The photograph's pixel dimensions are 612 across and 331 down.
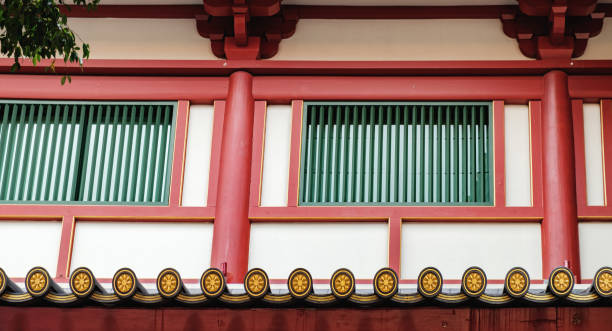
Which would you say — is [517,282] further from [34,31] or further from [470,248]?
[34,31]

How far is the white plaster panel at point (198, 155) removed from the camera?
11.2 m

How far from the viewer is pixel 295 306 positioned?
352 inches

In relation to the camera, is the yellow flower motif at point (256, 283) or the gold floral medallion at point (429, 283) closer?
the gold floral medallion at point (429, 283)

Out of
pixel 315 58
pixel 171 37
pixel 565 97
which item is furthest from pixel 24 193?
pixel 565 97

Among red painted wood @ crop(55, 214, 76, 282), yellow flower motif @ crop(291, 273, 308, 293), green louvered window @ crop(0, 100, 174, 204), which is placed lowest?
yellow flower motif @ crop(291, 273, 308, 293)

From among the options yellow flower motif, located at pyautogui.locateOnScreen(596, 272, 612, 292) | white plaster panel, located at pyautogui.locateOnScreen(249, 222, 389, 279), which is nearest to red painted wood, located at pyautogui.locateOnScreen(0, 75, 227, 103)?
white plaster panel, located at pyautogui.locateOnScreen(249, 222, 389, 279)

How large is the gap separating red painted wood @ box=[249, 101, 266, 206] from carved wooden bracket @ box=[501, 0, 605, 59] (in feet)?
9.76

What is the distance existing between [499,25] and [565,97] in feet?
3.94

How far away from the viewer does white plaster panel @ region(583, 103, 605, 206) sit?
35.8ft

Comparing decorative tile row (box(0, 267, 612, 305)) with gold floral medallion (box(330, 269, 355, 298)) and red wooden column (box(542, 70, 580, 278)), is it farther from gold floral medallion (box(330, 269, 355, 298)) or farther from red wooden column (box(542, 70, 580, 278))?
red wooden column (box(542, 70, 580, 278))

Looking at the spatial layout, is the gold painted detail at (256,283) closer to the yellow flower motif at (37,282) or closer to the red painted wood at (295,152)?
the yellow flower motif at (37,282)

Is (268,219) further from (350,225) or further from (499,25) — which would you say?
(499,25)

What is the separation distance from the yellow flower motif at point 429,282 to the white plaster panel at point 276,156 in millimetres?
2794

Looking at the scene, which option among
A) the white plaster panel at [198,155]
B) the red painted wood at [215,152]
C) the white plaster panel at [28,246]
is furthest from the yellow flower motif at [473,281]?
the white plaster panel at [28,246]
